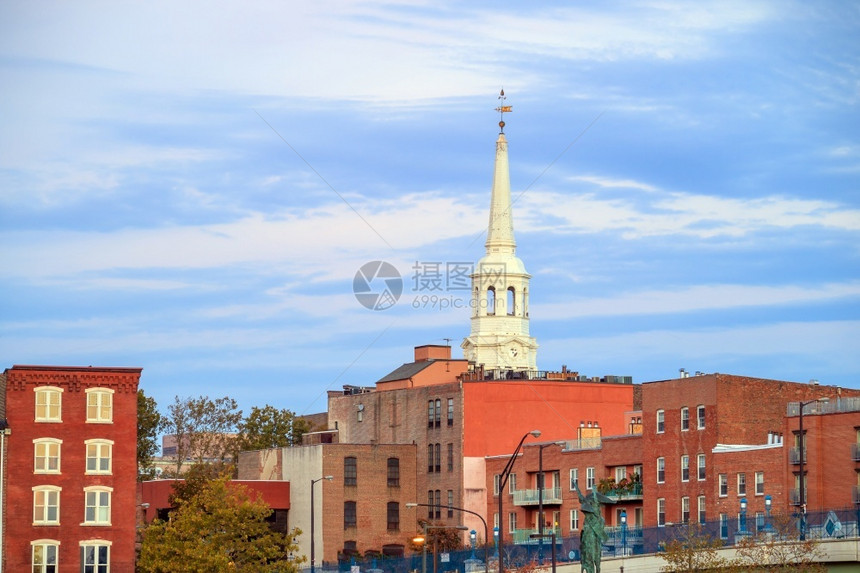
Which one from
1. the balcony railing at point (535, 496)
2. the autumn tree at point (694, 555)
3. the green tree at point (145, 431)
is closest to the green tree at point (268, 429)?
the green tree at point (145, 431)

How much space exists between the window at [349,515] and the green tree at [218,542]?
29017 millimetres

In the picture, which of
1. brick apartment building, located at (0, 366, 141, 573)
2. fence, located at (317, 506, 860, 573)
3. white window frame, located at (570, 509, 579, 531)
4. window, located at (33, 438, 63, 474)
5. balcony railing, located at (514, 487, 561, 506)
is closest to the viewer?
fence, located at (317, 506, 860, 573)

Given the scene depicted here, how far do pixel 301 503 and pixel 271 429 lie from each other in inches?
1217

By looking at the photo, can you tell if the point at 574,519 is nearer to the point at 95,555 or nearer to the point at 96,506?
the point at 96,506

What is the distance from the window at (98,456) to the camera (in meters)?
111

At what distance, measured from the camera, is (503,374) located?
144625 millimetres

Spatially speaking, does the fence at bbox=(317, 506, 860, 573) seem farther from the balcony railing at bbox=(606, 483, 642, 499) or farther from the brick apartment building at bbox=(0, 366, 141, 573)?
the brick apartment building at bbox=(0, 366, 141, 573)

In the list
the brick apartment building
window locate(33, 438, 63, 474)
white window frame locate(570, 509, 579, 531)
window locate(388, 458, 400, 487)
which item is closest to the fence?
white window frame locate(570, 509, 579, 531)

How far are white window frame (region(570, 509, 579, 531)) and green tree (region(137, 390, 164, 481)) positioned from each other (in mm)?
52274

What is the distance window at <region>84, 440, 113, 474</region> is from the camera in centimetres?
11088

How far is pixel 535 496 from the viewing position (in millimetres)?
124312

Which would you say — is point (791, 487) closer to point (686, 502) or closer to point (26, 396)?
point (686, 502)

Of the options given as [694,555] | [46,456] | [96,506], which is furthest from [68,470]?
[694,555]

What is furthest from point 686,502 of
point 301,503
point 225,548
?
point 301,503
